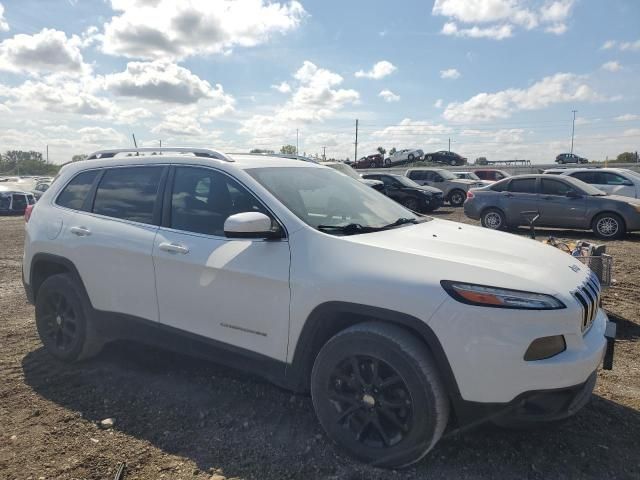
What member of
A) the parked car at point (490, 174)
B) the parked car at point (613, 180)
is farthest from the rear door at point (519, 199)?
the parked car at point (490, 174)

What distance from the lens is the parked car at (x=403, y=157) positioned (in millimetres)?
45844

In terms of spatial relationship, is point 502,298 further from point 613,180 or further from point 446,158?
point 446,158

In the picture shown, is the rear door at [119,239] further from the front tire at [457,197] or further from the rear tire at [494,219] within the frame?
the front tire at [457,197]

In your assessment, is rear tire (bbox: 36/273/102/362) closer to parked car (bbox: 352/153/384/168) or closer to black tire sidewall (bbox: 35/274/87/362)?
black tire sidewall (bbox: 35/274/87/362)

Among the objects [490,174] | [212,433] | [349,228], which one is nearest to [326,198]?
[349,228]

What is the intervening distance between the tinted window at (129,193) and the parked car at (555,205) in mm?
10718

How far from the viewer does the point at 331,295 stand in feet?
9.48

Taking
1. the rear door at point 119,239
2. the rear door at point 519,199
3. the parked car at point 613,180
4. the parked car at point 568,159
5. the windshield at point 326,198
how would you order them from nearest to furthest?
the windshield at point 326,198, the rear door at point 119,239, the rear door at point 519,199, the parked car at point 613,180, the parked car at point 568,159

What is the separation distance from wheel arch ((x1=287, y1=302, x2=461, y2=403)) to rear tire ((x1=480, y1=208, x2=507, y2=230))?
11030mm

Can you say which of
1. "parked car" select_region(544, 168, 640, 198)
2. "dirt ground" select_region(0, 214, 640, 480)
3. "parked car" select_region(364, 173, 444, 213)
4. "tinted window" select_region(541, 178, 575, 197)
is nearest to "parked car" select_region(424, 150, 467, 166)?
"parked car" select_region(364, 173, 444, 213)

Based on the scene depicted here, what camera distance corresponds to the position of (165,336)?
3703 mm

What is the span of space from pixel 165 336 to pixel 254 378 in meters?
0.80

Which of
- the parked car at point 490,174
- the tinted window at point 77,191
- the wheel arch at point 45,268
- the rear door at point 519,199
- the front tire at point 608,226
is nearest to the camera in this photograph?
the wheel arch at point 45,268

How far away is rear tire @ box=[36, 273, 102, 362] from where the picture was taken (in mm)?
4219
